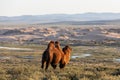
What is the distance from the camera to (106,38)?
280 feet

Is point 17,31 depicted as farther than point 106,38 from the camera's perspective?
Yes

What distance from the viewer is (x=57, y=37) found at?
8906cm

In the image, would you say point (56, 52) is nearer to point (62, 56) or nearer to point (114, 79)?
point (62, 56)

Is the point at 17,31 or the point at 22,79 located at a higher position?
the point at 22,79

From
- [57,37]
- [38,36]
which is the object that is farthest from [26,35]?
[57,37]

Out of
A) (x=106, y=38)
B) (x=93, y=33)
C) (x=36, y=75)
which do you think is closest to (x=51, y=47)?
(x=36, y=75)

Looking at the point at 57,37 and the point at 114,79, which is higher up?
the point at 114,79

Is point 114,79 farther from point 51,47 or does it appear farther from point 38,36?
point 38,36

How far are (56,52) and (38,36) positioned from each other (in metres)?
79.5

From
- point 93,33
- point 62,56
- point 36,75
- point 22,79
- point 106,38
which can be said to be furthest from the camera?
point 93,33

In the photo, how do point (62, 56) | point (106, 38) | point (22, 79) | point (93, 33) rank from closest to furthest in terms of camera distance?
point (22, 79) < point (62, 56) < point (106, 38) < point (93, 33)

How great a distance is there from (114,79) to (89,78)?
112 centimetres

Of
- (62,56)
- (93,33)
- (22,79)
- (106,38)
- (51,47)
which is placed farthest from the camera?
(93,33)

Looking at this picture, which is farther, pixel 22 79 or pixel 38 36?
pixel 38 36
